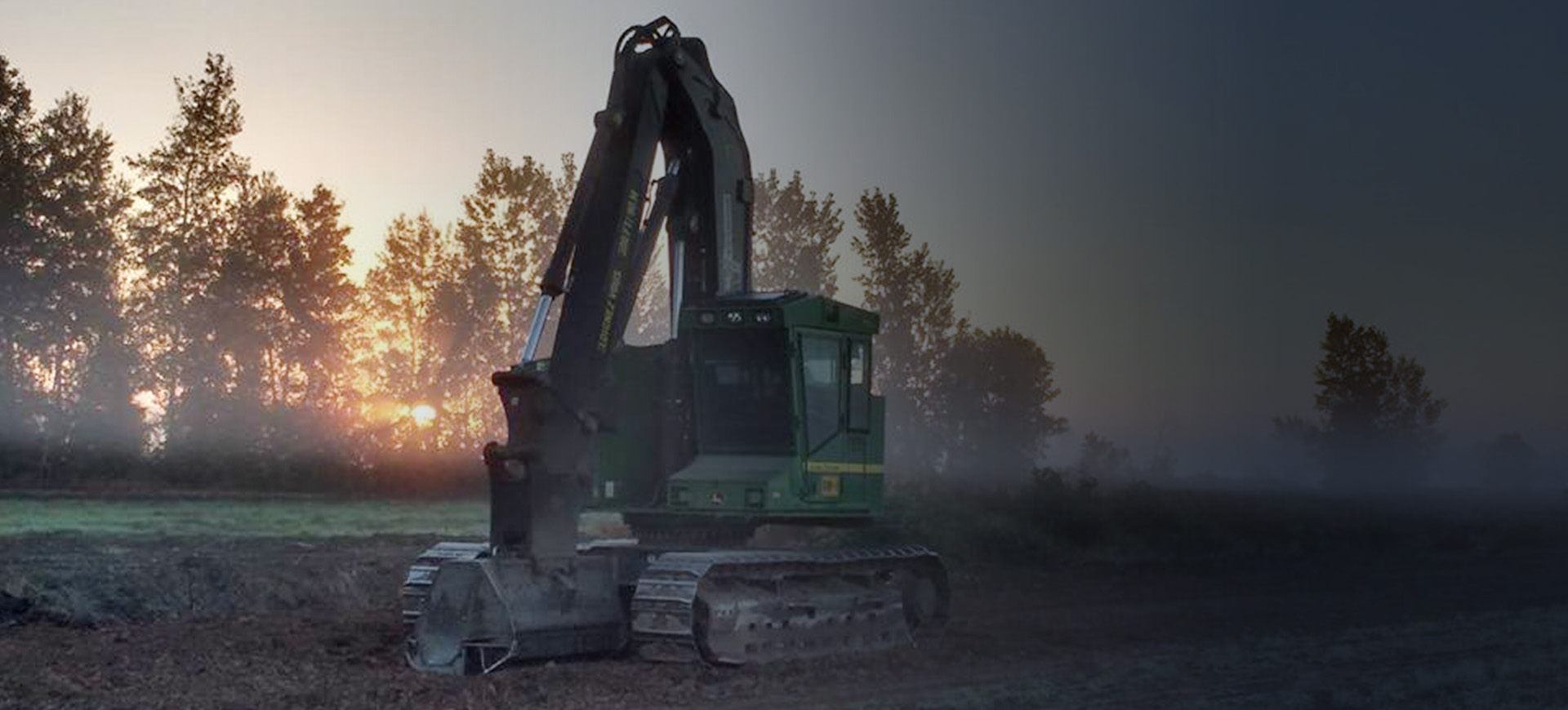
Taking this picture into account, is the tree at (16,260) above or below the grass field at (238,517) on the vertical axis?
above

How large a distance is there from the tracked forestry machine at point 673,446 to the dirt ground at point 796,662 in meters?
0.59

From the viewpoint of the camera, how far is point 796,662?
17.7 metres

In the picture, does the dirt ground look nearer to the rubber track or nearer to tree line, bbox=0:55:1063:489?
the rubber track

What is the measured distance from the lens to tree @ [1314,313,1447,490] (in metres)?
61.7

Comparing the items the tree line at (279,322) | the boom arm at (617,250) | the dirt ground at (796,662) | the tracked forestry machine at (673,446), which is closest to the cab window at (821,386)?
the tracked forestry machine at (673,446)

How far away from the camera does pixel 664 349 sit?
60.4 ft

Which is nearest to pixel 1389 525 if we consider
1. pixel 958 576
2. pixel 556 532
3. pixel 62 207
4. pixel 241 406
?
pixel 958 576

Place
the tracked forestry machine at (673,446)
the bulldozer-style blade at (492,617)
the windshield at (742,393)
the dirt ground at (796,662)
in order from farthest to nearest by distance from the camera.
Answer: the windshield at (742,393) → the tracked forestry machine at (673,446) → the bulldozer-style blade at (492,617) → the dirt ground at (796,662)

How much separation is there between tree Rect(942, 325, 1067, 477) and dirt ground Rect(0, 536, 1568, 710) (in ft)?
112

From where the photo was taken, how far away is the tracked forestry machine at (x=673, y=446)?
53.0 feet

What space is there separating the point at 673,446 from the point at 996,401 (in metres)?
53.7

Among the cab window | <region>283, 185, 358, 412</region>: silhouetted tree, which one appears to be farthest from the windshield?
<region>283, 185, 358, 412</region>: silhouetted tree

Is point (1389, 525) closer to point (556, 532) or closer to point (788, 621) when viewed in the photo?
point (788, 621)

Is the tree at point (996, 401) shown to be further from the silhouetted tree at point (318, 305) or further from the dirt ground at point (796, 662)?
the dirt ground at point (796, 662)
